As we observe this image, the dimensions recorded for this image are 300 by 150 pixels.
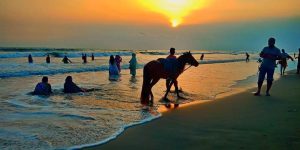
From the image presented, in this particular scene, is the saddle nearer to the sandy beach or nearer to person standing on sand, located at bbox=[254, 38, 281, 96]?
the sandy beach

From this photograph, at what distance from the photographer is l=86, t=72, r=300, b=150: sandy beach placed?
Result: 17.7ft

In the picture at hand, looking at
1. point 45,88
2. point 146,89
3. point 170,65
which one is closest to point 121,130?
point 146,89

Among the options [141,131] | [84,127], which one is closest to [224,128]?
[141,131]

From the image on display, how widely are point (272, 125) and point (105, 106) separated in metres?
4.86

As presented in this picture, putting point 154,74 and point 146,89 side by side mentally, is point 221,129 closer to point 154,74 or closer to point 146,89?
point 146,89

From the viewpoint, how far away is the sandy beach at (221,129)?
17.7 feet

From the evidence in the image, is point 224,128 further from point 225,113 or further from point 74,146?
point 74,146

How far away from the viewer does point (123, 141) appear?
5.84m

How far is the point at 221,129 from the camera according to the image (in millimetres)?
6473

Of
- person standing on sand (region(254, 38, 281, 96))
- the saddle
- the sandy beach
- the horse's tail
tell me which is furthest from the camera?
person standing on sand (region(254, 38, 281, 96))

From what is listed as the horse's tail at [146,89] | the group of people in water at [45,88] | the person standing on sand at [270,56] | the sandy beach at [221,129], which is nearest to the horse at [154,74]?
the horse's tail at [146,89]

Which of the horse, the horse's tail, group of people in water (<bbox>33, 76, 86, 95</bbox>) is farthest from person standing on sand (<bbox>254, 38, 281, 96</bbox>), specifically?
group of people in water (<bbox>33, 76, 86, 95</bbox>)

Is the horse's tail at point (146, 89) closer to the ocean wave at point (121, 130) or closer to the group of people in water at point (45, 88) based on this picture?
the ocean wave at point (121, 130)

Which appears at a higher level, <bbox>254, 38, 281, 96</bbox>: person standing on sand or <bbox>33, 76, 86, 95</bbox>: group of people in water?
<bbox>254, 38, 281, 96</bbox>: person standing on sand
